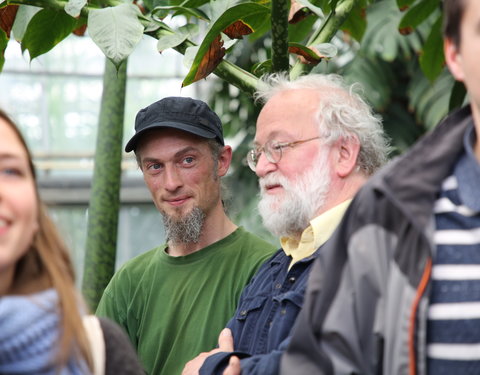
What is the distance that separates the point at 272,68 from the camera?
3.40 meters

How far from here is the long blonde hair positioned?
1.95 m

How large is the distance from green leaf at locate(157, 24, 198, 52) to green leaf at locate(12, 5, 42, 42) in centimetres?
47

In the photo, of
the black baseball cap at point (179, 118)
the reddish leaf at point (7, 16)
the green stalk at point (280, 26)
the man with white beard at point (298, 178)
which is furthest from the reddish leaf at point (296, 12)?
the reddish leaf at point (7, 16)

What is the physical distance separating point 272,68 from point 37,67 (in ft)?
31.6

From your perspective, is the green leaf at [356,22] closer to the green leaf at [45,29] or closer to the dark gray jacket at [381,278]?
the green leaf at [45,29]

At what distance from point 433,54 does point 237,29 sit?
3.70 feet

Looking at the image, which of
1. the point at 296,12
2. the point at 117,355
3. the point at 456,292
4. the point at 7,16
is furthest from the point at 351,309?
the point at 7,16

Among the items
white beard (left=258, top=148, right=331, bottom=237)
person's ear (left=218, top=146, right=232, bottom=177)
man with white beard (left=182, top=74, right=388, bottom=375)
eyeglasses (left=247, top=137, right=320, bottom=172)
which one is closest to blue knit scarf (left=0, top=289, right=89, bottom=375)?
man with white beard (left=182, top=74, right=388, bottom=375)

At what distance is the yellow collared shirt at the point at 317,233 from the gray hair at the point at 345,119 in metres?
0.21

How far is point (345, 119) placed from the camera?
2979 millimetres

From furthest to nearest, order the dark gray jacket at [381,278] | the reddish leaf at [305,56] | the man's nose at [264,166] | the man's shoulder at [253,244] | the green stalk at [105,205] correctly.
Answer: the green stalk at [105,205] < the man's shoulder at [253,244] < the reddish leaf at [305,56] < the man's nose at [264,166] < the dark gray jacket at [381,278]

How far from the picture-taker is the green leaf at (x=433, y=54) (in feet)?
13.1

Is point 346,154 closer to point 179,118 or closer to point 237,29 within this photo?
point 237,29

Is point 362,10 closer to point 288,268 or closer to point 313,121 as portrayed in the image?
point 313,121
